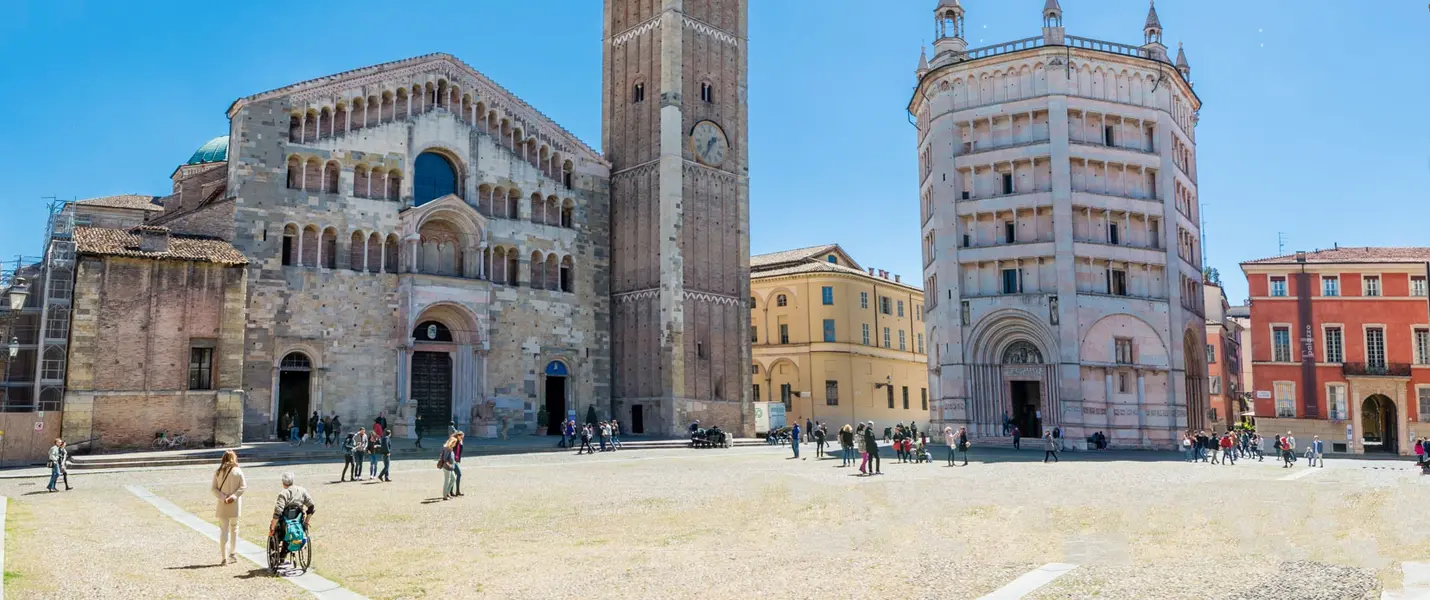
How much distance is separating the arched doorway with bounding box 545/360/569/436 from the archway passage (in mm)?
4525

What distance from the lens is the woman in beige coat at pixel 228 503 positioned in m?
13.7

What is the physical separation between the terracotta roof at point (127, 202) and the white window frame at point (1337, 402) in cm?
5736

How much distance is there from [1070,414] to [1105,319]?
4663mm

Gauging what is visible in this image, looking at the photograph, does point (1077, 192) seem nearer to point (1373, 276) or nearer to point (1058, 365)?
point (1058, 365)

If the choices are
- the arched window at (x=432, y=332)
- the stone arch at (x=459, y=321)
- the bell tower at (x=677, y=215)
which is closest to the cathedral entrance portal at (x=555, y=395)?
the bell tower at (x=677, y=215)

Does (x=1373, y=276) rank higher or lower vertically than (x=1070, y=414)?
higher

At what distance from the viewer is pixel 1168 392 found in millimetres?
45438

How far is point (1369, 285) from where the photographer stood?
49000 millimetres

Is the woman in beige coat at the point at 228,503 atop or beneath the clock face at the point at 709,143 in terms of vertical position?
beneath

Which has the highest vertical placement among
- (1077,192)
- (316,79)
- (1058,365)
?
(316,79)

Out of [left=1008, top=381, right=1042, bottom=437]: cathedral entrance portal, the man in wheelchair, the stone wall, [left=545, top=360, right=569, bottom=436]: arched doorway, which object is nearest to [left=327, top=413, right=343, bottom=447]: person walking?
the stone wall

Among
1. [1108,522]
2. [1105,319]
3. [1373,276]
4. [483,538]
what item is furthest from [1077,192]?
[483,538]

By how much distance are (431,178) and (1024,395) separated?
2819cm

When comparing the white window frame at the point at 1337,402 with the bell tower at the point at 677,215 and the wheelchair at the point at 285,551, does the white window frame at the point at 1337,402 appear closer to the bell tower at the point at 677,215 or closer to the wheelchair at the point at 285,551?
the bell tower at the point at 677,215
